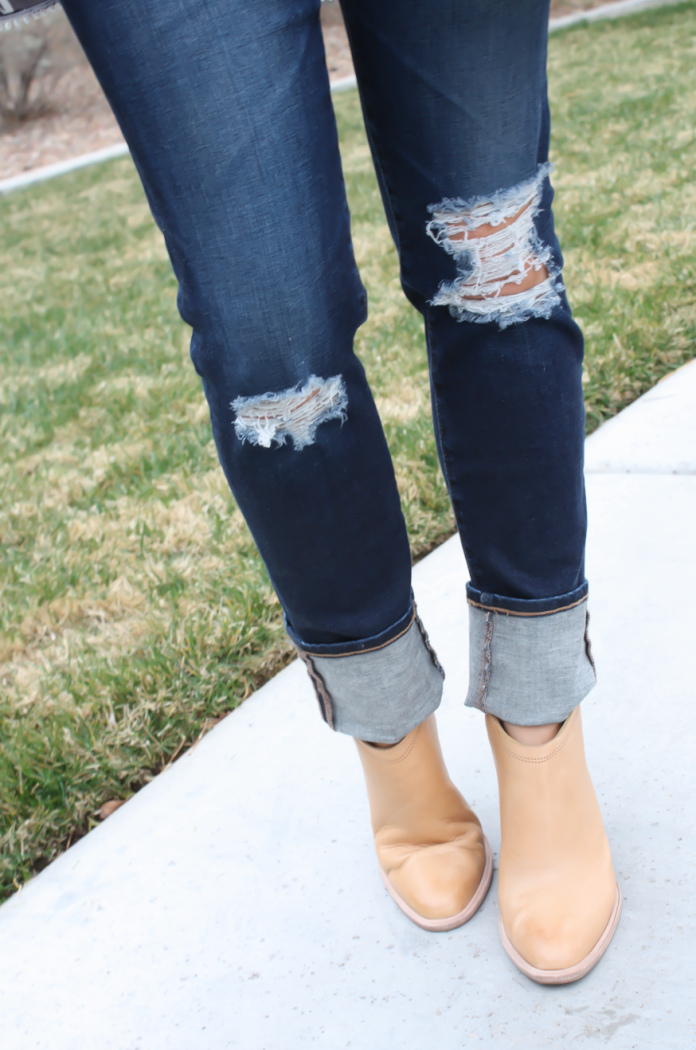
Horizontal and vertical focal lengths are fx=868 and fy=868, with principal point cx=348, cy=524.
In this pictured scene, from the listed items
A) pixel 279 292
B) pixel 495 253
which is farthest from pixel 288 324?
pixel 495 253

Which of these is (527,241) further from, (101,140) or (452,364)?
(101,140)

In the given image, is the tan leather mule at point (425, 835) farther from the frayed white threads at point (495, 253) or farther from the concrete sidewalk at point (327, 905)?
the frayed white threads at point (495, 253)

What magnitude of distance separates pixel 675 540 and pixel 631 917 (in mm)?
783

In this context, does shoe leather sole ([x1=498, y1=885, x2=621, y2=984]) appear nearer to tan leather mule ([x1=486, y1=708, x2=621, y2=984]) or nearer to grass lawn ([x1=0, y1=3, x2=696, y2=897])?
tan leather mule ([x1=486, y1=708, x2=621, y2=984])

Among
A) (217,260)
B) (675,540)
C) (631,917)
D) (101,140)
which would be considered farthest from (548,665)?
(101,140)

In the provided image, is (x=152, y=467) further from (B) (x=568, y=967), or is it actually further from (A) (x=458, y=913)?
(B) (x=568, y=967)

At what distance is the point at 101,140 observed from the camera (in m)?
10.4

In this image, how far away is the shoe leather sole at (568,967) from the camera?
0.92 meters

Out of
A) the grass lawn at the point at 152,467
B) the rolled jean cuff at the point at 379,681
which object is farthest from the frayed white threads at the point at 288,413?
the grass lawn at the point at 152,467

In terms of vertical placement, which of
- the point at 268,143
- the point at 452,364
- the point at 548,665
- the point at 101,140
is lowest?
the point at 101,140

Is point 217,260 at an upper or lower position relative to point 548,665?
upper

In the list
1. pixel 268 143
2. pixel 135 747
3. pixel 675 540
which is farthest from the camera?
pixel 675 540

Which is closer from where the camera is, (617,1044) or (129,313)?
(617,1044)

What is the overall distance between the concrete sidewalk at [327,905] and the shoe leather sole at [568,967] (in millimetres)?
10
